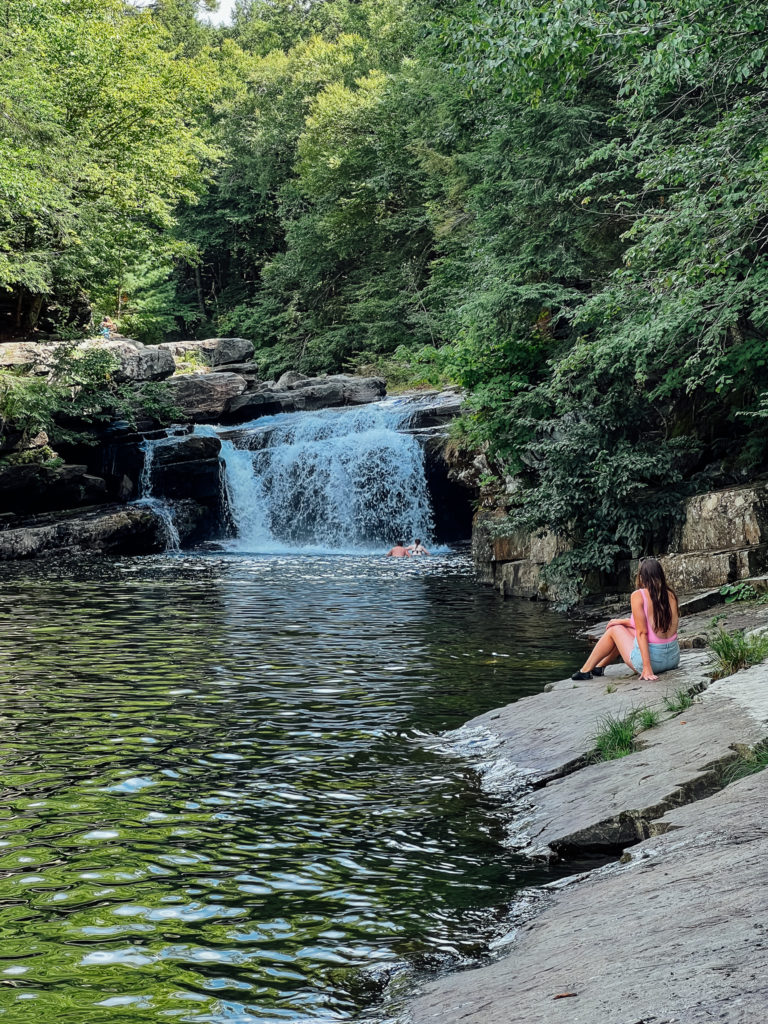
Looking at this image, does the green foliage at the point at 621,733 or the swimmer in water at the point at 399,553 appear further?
the swimmer in water at the point at 399,553

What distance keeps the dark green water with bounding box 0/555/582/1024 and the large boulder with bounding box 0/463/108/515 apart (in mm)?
13328

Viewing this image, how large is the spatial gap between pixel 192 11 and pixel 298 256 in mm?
34546

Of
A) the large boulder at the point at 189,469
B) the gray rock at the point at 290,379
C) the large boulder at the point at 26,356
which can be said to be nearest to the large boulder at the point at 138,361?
the large boulder at the point at 26,356

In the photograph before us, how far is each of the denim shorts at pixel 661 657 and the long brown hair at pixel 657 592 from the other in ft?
0.44

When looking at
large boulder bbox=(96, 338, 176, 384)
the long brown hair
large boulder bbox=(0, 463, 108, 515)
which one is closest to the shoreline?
the long brown hair

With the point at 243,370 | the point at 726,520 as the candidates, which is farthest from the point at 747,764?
the point at 243,370

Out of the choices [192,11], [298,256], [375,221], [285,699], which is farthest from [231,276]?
[285,699]

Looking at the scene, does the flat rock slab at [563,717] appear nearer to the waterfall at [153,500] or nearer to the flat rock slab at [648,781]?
the flat rock slab at [648,781]

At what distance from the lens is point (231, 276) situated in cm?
5866

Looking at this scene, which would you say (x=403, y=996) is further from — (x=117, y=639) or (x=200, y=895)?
(x=117, y=639)

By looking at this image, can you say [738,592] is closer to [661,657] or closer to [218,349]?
[661,657]

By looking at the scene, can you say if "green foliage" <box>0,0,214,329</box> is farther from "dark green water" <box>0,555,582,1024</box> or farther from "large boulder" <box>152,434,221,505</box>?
"dark green water" <box>0,555,582,1024</box>

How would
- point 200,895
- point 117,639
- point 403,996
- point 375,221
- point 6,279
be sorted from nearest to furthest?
point 403,996 → point 200,895 → point 117,639 → point 6,279 → point 375,221

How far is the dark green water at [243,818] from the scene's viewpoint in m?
4.41
